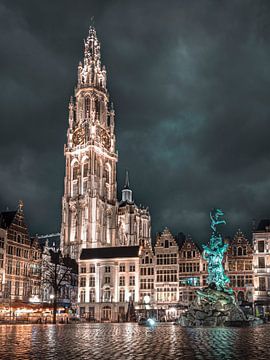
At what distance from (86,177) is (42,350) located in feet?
438

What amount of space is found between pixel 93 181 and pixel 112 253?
4939 centimetres

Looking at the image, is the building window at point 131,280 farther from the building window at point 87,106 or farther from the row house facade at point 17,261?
the building window at point 87,106

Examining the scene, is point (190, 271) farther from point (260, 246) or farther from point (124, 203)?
point (124, 203)

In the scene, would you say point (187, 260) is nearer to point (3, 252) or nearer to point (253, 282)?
point (253, 282)

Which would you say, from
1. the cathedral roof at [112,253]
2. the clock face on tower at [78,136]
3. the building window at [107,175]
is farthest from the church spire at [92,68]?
the cathedral roof at [112,253]

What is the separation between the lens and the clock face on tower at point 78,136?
159488 mm

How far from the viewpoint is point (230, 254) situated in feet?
295

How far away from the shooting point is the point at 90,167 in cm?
15200

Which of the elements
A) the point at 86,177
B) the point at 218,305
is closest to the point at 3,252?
the point at 218,305

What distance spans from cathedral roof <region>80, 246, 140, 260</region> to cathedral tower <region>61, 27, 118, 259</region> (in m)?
33.2

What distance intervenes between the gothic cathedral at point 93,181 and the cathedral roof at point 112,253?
3243 cm

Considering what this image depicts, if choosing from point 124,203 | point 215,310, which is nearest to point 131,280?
point 215,310

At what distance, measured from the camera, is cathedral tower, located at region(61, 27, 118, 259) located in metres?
144

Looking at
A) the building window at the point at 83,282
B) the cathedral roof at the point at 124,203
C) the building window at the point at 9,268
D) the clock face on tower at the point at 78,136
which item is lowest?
the building window at the point at 83,282
